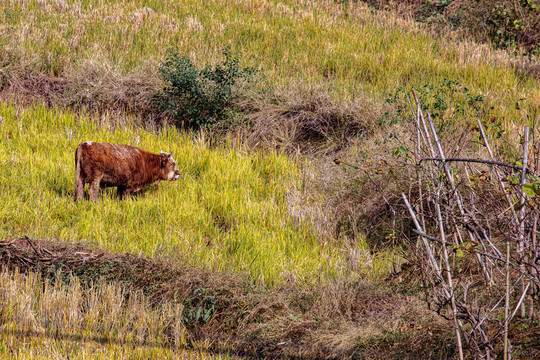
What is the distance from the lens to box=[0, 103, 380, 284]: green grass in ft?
19.7

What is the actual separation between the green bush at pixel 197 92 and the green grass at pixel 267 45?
1.04 meters

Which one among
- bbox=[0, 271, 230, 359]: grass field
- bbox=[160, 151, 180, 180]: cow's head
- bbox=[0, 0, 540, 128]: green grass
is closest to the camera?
bbox=[0, 271, 230, 359]: grass field

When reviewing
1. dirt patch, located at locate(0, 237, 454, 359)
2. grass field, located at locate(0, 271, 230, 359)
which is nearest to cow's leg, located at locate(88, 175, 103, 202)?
dirt patch, located at locate(0, 237, 454, 359)

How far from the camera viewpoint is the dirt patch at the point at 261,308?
4.36 metres

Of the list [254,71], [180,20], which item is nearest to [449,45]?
[254,71]

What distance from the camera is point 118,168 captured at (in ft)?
22.2

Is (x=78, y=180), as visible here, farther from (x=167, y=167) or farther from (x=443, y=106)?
(x=443, y=106)

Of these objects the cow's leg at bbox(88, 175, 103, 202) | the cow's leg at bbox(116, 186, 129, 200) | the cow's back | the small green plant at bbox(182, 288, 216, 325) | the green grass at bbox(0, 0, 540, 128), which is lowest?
the cow's leg at bbox(116, 186, 129, 200)

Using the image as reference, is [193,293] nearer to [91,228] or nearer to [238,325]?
[238,325]

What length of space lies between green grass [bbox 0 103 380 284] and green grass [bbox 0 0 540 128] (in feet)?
8.92

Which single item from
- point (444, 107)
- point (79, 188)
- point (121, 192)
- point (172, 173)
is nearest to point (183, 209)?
point (172, 173)

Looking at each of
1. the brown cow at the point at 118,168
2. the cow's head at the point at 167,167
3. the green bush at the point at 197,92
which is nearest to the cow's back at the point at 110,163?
the brown cow at the point at 118,168

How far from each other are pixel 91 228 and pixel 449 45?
11.3 m

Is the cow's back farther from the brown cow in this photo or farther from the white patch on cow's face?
the white patch on cow's face
